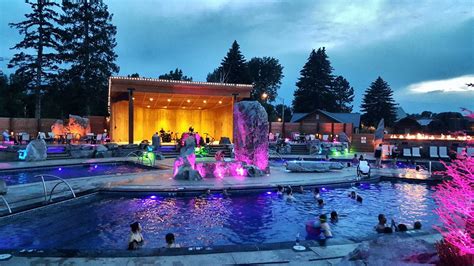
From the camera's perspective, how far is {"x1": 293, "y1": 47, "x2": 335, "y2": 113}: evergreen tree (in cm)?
5378

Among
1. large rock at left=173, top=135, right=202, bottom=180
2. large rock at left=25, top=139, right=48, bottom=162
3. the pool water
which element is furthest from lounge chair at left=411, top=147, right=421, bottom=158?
large rock at left=25, top=139, right=48, bottom=162

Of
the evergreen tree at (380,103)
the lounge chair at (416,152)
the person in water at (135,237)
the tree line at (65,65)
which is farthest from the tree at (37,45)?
the evergreen tree at (380,103)

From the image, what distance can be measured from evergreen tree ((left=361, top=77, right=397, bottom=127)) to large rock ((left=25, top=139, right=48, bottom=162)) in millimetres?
44489

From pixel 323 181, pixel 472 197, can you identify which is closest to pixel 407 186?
pixel 323 181

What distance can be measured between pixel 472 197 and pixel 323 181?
950 centimetres

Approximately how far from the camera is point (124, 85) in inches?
902

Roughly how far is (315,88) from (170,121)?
2997cm

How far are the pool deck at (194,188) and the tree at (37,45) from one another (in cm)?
1862

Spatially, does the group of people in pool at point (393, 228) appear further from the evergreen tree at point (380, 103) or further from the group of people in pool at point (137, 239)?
the evergreen tree at point (380, 103)

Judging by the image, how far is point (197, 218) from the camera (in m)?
8.48

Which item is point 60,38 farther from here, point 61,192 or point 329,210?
point 329,210

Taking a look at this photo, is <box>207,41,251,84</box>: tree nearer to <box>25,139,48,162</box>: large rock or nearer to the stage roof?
the stage roof

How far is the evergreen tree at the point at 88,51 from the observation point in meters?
35.3

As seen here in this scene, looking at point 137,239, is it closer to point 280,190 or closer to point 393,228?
point 393,228
